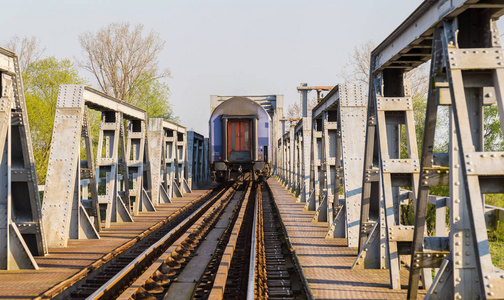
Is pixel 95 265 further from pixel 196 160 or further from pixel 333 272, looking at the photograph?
pixel 196 160

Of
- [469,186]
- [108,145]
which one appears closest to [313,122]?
[108,145]

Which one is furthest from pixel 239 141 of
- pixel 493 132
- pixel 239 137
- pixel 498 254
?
pixel 498 254

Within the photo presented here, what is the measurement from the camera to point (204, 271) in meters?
9.38

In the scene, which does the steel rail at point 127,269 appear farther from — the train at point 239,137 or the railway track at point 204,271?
the train at point 239,137

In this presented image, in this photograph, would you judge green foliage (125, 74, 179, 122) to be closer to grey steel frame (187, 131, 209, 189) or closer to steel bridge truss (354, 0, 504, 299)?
grey steel frame (187, 131, 209, 189)

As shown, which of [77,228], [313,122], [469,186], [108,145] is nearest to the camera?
[469,186]

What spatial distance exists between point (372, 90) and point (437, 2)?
Result: 110 inches

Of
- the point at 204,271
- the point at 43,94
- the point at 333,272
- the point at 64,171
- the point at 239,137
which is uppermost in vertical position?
the point at 43,94

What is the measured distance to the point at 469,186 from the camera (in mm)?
4945

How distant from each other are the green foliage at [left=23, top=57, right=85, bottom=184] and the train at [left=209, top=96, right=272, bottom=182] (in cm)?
867

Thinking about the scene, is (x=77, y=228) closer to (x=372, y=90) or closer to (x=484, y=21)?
(x=372, y=90)

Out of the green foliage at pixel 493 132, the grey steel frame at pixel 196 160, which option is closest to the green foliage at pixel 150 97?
the grey steel frame at pixel 196 160

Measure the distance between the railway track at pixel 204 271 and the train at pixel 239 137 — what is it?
11.1 metres

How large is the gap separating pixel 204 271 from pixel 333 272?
227cm
